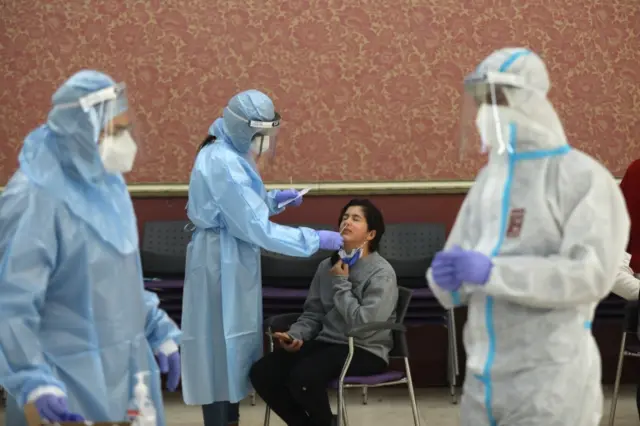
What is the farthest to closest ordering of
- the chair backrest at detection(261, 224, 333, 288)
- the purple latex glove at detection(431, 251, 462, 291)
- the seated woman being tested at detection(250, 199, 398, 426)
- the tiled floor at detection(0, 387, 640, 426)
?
the chair backrest at detection(261, 224, 333, 288) → the tiled floor at detection(0, 387, 640, 426) → the seated woman being tested at detection(250, 199, 398, 426) → the purple latex glove at detection(431, 251, 462, 291)

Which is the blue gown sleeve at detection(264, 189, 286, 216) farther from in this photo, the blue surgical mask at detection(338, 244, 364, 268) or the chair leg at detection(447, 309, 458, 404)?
the chair leg at detection(447, 309, 458, 404)

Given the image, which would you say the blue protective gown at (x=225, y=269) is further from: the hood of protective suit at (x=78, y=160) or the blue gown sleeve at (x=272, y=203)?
the hood of protective suit at (x=78, y=160)

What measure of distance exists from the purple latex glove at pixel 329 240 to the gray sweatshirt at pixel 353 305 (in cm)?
16

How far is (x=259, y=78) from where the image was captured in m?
5.00

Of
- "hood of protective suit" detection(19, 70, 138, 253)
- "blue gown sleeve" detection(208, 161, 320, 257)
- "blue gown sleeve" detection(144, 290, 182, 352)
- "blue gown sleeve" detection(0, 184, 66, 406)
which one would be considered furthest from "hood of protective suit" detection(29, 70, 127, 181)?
"blue gown sleeve" detection(208, 161, 320, 257)

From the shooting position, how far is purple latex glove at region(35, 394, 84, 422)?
1.96 meters

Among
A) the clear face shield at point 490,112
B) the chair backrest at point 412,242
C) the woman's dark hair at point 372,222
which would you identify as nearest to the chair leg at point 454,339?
the chair backrest at point 412,242

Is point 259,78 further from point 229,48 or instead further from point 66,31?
point 66,31

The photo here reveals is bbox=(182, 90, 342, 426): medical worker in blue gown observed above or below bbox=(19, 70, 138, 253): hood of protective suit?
below

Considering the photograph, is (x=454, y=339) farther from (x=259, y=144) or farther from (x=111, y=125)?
(x=111, y=125)

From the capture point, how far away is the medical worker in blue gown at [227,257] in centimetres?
350

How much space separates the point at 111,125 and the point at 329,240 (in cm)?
147

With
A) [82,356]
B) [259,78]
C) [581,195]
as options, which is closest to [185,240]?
[259,78]

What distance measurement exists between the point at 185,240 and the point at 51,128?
2.63 metres
